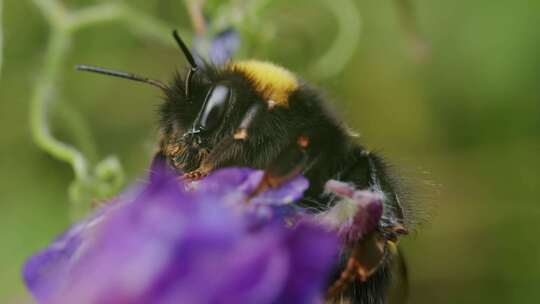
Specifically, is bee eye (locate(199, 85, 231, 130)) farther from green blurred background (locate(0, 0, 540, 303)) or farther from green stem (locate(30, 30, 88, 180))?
green blurred background (locate(0, 0, 540, 303))

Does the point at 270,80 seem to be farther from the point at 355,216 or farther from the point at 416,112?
the point at 416,112

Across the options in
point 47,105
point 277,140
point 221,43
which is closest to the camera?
point 277,140

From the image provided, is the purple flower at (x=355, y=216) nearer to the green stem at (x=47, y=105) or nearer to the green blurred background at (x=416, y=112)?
the green stem at (x=47, y=105)

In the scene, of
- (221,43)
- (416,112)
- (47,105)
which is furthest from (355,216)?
(416,112)

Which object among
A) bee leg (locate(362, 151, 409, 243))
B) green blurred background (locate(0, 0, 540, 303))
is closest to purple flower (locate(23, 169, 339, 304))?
bee leg (locate(362, 151, 409, 243))

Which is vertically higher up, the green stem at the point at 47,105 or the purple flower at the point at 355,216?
the green stem at the point at 47,105

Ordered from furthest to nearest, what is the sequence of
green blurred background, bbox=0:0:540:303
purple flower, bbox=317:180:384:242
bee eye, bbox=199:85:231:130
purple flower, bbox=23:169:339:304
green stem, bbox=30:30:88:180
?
green blurred background, bbox=0:0:540:303 < green stem, bbox=30:30:88:180 < bee eye, bbox=199:85:231:130 < purple flower, bbox=317:180:384:242 < purple flower, bbox=23:169:339:304

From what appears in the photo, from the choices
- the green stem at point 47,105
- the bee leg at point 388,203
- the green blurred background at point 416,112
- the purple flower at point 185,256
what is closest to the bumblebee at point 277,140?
the bee leg at point 388,203
